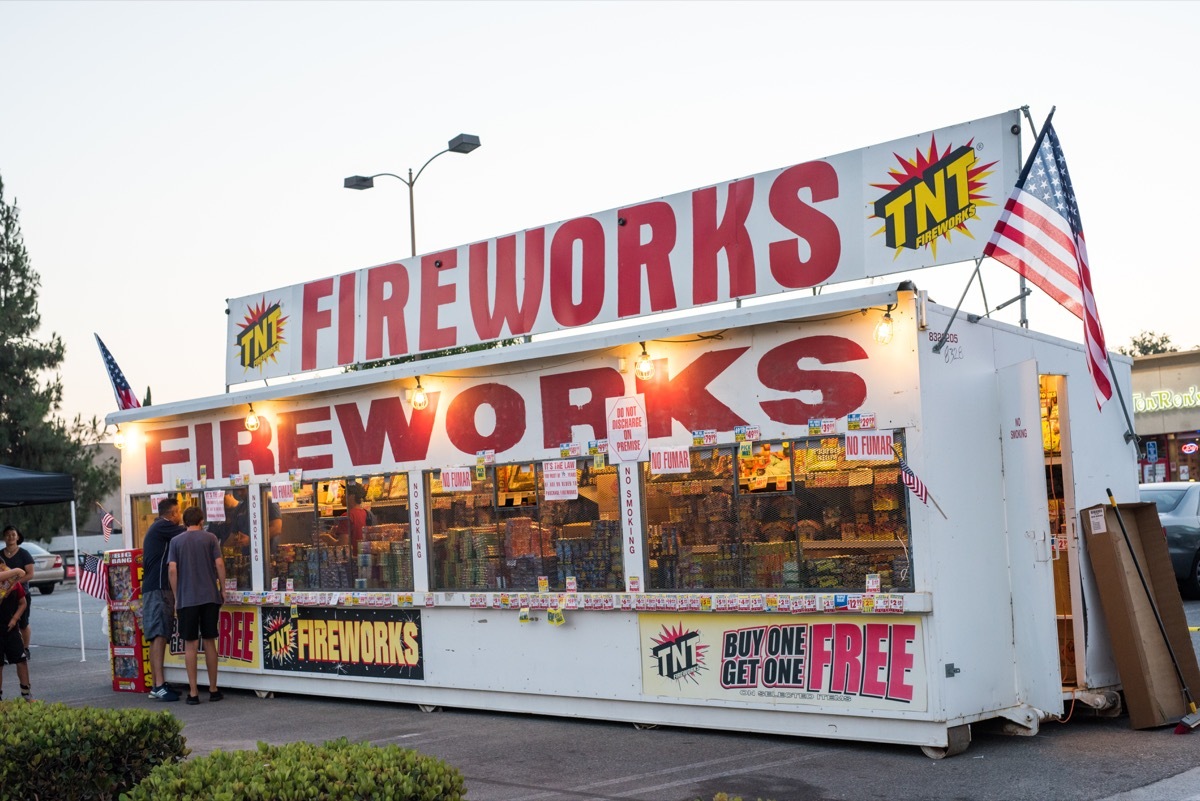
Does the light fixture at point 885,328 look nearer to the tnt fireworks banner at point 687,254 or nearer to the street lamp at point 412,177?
the tnt fireworks banner at point 687,254

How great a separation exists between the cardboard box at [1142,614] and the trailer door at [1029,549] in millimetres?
550

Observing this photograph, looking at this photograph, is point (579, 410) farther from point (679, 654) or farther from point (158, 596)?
point (158, 596)

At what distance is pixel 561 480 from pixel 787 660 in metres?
2.50

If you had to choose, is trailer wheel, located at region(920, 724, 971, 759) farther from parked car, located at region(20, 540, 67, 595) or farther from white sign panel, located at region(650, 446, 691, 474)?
parked car, located at region(20, 540, 67, 595)


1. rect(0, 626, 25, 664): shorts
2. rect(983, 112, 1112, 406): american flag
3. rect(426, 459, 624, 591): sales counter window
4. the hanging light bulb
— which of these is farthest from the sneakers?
rect(983, 112, 1112, 406): american flag

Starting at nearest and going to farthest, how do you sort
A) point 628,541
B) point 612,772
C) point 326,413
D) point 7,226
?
point 612,772 < point 628,541 < point 326,413 < point 7,226

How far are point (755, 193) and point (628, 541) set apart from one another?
2.98 metres

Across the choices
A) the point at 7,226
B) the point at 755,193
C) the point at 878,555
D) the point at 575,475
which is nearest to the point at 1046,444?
the point at 878,555

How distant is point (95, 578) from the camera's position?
1427 cm

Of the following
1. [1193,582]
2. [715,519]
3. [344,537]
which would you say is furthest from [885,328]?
[1193,582]

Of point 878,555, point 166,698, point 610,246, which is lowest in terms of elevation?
point 166,698

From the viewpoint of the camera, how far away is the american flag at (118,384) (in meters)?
15.3

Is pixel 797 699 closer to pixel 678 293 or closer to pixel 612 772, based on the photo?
pixel 612 772

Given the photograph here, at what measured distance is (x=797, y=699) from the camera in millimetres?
8820
